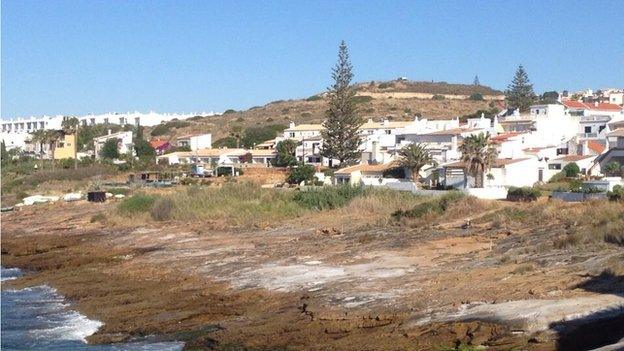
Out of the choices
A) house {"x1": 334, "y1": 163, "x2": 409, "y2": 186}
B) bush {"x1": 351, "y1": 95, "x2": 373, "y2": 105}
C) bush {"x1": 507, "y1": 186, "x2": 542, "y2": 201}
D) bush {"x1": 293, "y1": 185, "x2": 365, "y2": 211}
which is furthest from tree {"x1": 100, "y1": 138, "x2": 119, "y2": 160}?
bush {"x1": 507, "y1": 186, "x2": 542, "y2": 201}

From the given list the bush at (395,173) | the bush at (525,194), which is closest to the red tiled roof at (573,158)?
the bush at (395,173)

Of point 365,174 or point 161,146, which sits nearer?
point 365,174

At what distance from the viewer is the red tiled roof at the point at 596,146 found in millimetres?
58172

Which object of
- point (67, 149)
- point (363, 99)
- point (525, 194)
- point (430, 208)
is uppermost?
point (363, 99)

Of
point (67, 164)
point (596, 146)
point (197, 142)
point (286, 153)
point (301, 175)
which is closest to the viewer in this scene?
point (596, 146)

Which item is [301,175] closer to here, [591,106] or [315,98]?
[591,106]

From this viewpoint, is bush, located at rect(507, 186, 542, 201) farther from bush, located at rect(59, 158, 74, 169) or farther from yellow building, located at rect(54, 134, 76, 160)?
yellow building, located at rect(54, 134, 76, 160)

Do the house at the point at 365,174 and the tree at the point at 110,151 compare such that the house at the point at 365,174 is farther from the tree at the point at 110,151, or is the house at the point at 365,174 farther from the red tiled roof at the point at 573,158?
the tree at the point at 110,151

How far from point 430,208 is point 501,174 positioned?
18.8 metres

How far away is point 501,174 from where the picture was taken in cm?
5322

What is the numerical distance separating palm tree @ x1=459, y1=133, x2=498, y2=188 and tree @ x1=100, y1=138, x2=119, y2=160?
53.7 metres

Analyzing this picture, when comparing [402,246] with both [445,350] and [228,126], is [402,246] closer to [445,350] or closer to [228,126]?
[445,350]

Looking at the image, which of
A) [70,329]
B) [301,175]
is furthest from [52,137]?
[70,329]

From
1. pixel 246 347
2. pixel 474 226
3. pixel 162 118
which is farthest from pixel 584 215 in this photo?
pixel 162 118
